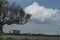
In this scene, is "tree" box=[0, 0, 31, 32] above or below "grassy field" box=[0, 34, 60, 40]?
above

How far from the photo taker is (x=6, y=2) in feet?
14.7

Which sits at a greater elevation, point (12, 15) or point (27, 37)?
point (12, 15)

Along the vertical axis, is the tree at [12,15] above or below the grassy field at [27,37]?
above

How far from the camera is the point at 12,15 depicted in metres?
4.45

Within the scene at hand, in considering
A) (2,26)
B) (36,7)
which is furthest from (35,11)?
(2,26)

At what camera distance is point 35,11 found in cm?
445

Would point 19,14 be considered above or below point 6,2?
below

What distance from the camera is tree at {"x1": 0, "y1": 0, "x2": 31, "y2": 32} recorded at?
4.43 meters

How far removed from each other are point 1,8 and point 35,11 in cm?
102

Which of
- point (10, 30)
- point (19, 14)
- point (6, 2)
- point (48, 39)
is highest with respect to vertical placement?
point (6, 2)

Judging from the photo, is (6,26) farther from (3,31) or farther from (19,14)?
(19,14)

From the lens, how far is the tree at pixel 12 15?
174 inches

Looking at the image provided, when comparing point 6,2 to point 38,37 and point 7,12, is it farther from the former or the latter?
point 38,37

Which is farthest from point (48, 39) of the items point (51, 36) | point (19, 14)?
point (19, 14)
